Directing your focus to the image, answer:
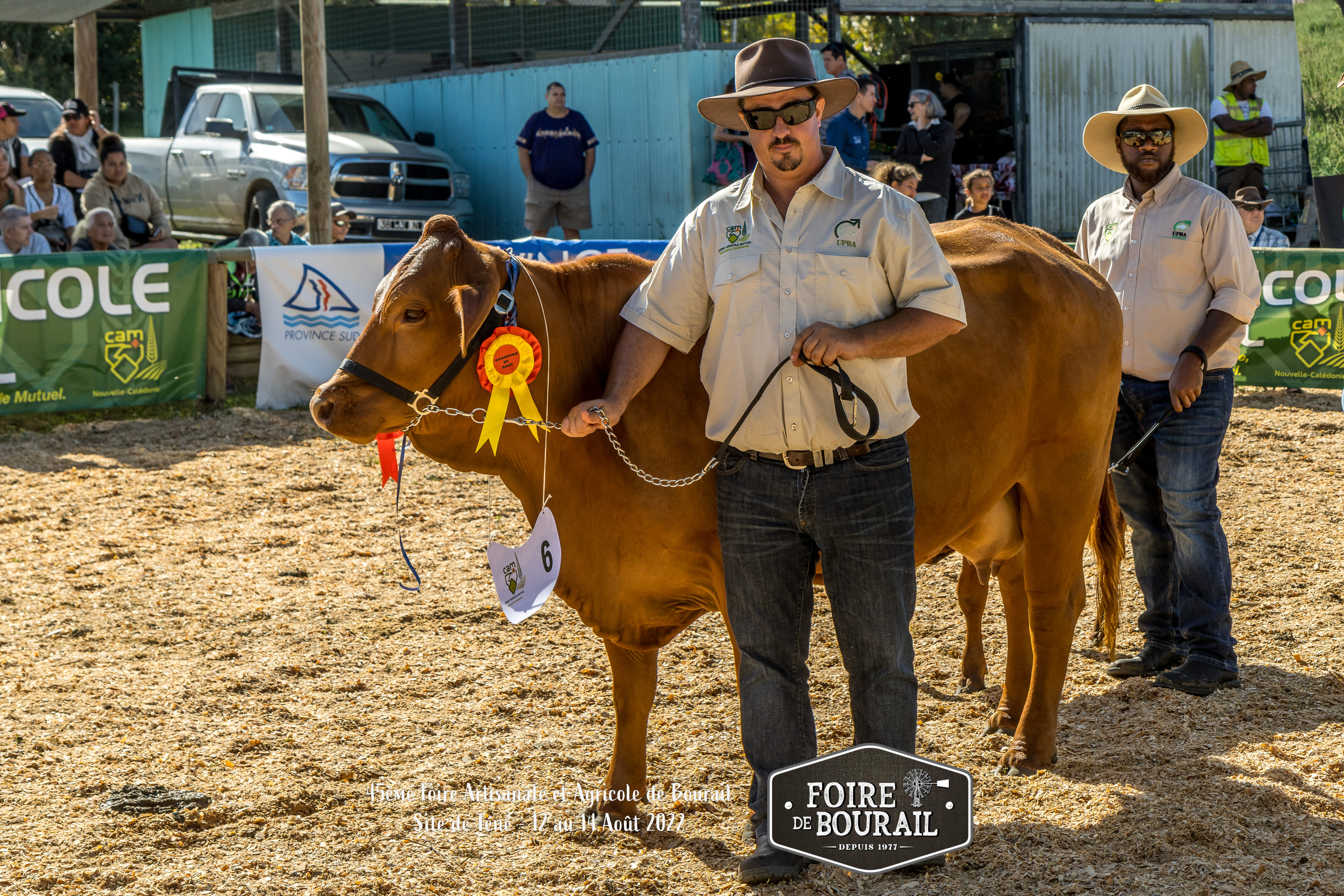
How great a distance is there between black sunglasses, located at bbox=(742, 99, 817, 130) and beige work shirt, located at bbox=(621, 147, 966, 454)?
5.5 inches

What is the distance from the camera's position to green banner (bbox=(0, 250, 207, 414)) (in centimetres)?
1005

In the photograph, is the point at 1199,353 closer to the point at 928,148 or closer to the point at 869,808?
the point at 869,808

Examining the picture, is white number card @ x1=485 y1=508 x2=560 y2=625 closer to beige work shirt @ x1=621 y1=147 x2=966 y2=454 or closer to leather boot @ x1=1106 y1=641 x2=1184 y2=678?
beige work shirt @ x1=621 y1=147 x2=966 y2=454

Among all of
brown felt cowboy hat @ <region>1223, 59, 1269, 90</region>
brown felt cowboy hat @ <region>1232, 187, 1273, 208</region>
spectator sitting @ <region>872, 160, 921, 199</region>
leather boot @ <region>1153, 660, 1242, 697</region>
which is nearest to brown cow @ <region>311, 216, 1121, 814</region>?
leather boot @ <region>1153, 660, 1242, 697</region>

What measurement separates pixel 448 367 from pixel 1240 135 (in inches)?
514

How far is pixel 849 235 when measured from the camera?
131 inches

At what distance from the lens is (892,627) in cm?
345

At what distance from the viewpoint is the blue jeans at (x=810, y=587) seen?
343cm

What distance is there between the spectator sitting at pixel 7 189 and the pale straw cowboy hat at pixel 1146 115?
1008cm

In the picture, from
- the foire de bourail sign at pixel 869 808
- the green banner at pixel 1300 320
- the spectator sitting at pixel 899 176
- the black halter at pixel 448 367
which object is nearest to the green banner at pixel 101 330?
the spectator sitting at pixel 899 176

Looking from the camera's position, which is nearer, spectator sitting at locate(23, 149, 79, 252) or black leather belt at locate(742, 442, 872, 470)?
black leather belt at locate(742, 442, 872, 470)

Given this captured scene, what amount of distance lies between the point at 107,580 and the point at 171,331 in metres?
4.44

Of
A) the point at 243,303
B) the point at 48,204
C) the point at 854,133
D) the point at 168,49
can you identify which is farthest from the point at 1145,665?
the point at 168,49

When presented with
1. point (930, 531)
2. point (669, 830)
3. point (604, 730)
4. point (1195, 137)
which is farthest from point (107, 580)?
point (1195, 137)
